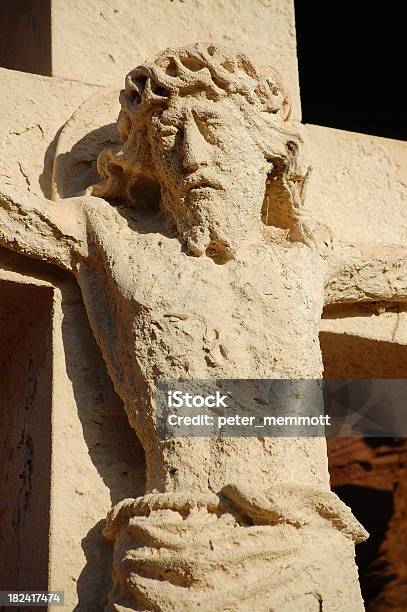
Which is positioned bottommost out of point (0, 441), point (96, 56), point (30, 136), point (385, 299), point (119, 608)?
point (119, 608)

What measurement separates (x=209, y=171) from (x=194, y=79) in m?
0.20

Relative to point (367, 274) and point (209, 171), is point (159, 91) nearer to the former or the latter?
point (209, 171)

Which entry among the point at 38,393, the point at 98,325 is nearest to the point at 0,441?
the point at 38,393

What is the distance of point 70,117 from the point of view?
308 centimetres

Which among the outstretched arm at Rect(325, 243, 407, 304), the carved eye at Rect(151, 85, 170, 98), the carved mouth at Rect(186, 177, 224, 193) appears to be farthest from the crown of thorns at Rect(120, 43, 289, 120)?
the outstretched arm at Rect(325, 243, 407, 304)

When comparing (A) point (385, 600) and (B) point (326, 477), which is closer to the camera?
(B) point (326, 477)

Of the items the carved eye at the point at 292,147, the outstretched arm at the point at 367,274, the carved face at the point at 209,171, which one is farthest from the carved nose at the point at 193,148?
→ the outstretched arm at the point at 367,274

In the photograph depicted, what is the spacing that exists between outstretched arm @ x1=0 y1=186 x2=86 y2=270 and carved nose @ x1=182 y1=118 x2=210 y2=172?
0.25 metres

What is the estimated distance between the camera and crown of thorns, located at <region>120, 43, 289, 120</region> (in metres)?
2.80

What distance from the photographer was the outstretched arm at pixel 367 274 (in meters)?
2.98

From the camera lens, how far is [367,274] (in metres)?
3.02

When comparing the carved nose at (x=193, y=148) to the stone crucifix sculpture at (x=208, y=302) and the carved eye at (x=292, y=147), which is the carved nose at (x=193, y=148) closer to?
the stone crucifix sculpture at (x=208, y=302)

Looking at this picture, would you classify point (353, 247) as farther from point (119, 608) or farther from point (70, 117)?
point (119, 608)

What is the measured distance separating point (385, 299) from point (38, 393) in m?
0.78
